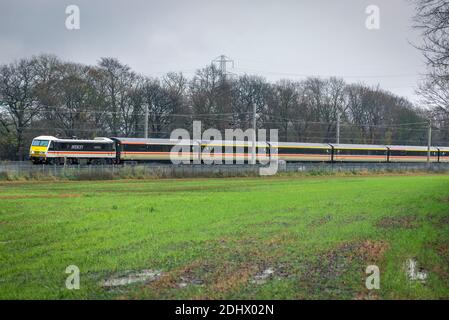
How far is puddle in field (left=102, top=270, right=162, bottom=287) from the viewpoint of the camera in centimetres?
805

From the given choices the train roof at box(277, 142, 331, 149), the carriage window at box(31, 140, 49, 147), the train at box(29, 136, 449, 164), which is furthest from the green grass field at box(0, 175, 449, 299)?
the train roof at box(277, 142, 331, 149)

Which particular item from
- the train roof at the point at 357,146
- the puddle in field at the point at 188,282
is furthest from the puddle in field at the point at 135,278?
the train roof at the point at 357,146

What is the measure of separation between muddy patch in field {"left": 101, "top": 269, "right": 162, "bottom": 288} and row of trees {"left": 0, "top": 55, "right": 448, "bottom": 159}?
44.0 meters

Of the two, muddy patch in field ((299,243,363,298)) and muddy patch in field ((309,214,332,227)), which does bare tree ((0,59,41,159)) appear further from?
muddy patch in field ((299,243,363,298))

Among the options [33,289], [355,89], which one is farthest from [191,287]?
[355,89]

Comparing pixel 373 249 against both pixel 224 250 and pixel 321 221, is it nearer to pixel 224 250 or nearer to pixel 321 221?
pixel 224 250

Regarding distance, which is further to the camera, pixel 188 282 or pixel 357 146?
pixel 357 146

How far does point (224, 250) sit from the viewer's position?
1073 centimetres

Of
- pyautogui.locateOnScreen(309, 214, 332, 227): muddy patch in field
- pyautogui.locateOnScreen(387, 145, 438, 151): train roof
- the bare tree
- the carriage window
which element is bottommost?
pyautogui.locateOnScreen(309, 214, 332, 227): muddy patch in field

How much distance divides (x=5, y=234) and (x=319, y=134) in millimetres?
77133

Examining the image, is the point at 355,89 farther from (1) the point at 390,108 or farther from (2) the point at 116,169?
(2) the point at 116,169

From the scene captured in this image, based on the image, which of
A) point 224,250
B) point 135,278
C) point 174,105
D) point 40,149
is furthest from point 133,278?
point 174,105

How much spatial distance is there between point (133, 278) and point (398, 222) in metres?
9.66

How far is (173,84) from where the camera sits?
274 feet
